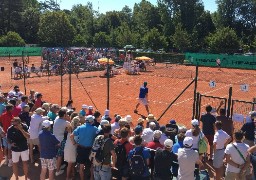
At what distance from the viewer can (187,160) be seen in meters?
7.43

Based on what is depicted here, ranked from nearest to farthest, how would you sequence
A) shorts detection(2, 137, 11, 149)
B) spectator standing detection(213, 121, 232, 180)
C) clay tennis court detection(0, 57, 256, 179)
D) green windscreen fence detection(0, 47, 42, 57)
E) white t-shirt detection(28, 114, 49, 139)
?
1. spectator standing detection(213, 121, 232, 180)
2. white t-shirt detection(28, 114, 49, 139)
3. shorts detection(2, 137, 11, 149)
4. clay tennis court detection(0, 57, 256, 179)
5. green windscreen fence detection(0, 47, 42, 57)

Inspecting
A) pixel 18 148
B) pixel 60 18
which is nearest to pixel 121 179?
pixel 18 148

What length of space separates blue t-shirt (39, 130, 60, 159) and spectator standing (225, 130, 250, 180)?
4.35 meters

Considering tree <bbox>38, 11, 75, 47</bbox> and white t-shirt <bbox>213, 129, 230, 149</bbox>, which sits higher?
tree <bbox>38, 11, 75, 47</bbox>

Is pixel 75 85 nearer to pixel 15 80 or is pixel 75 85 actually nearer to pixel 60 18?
pixel 15 80

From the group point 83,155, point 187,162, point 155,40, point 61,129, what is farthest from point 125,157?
point 155,40

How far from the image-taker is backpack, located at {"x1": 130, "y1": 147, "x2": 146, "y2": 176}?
7750 mm

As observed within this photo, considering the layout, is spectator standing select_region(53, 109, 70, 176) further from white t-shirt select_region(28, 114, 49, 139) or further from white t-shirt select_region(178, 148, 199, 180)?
white t-shirt select_region(178, 148, 199, 180)

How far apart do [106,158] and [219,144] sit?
313 centimetres

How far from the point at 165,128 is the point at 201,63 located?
4183cm

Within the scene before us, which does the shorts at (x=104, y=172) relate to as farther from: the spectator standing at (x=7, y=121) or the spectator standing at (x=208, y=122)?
the spectator standing at (x=208, y=122)

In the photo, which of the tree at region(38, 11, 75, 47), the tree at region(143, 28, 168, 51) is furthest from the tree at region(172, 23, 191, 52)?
the tree at region(38, 11, 75, 47)

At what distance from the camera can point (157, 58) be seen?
2100 inches

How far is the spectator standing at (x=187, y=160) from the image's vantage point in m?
7.43
